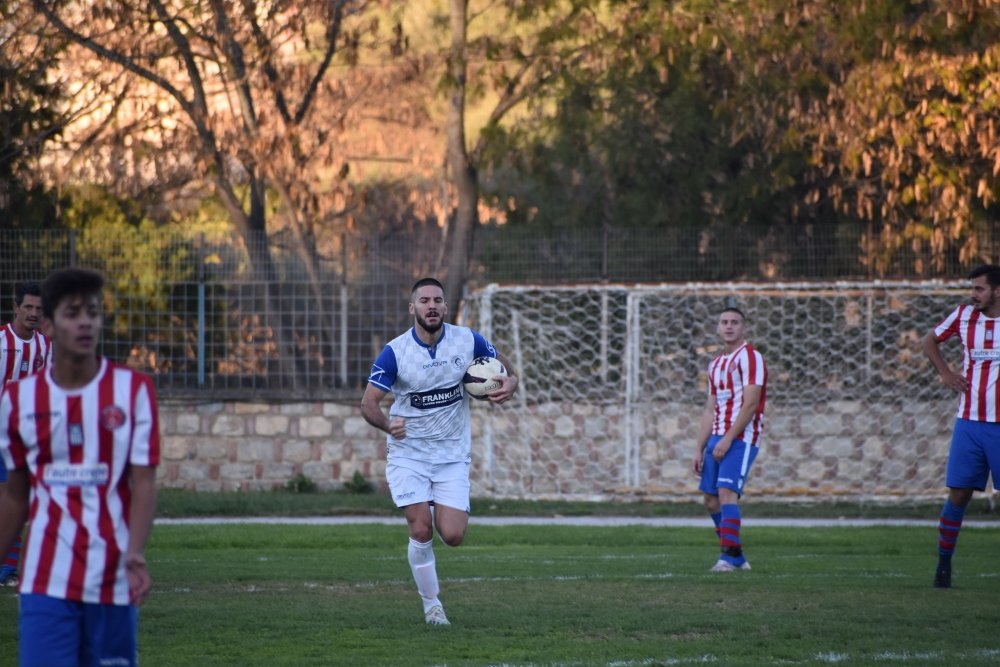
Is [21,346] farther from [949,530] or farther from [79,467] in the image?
[949,530]

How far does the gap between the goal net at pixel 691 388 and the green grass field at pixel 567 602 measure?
4292 mm

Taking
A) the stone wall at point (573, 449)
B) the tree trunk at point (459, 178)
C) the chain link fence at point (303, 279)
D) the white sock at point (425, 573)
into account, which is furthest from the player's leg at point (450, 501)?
the tree trunk at point (459, 178)

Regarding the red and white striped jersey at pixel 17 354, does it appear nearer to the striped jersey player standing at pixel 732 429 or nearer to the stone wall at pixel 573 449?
the striped jersey player standing at pixel 732 429

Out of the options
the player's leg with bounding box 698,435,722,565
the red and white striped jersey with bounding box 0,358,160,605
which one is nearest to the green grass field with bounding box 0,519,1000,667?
the player's leg with bounding box 698,435,722,565

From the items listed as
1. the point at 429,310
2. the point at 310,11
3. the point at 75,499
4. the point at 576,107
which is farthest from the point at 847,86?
the point at 75,499

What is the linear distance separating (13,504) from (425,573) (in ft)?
13.0

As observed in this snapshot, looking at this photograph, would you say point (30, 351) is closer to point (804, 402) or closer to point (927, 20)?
point (804, 402)

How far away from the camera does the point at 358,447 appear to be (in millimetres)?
19562

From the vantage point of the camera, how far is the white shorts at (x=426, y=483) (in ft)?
28.9

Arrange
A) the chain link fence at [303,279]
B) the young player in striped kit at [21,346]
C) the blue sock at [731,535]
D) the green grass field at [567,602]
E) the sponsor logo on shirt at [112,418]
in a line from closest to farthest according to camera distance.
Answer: the sponsor logo on shirt at [112,418]
the green grass field at [567,602]
the young player in striped kit at [21,346]
the blue sock at [731,535]
the chain link fence at [303,279]

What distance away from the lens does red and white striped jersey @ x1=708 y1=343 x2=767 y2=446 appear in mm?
11562

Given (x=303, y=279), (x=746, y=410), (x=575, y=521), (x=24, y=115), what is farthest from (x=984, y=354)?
(x=24, y=115)

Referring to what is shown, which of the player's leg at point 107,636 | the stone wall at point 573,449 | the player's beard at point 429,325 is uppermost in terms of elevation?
the player's beard at point 429,325

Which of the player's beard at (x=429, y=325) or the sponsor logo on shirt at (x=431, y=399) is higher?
the player's beard at (x=429, y=325)
